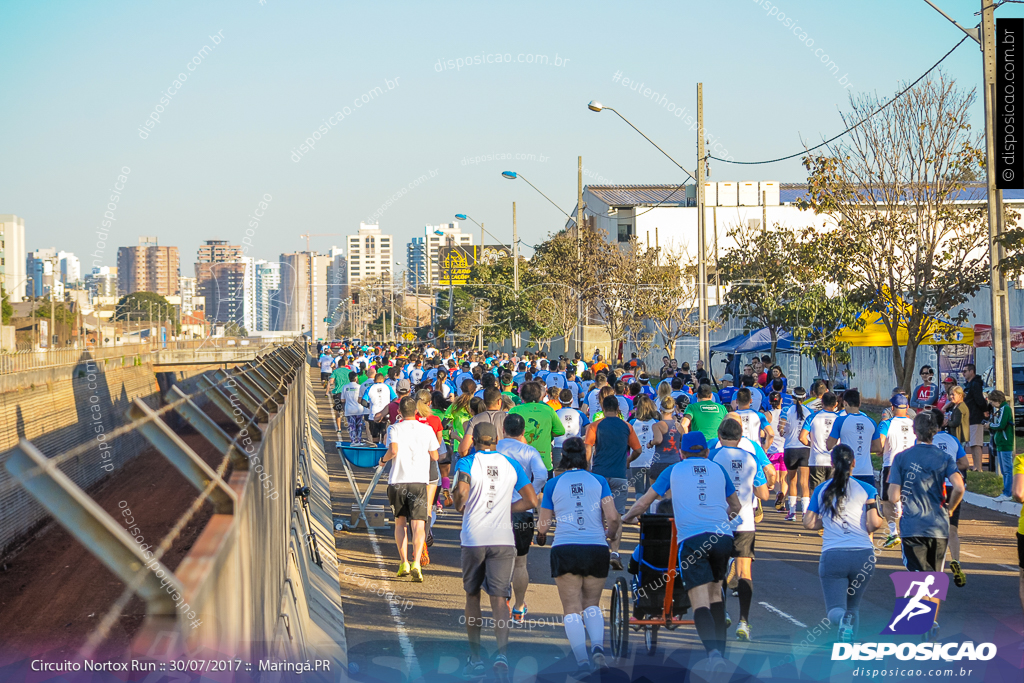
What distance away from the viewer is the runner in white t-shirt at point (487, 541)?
7141 mm

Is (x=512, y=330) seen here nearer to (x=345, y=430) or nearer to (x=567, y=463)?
(x=345, y=430)

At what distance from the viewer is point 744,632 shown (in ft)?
25.6

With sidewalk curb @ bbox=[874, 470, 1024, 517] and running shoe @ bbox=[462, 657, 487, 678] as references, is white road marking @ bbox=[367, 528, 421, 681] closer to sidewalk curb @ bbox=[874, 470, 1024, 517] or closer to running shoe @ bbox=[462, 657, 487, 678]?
running shoe @ bbox=[462, 657, 487, 678]

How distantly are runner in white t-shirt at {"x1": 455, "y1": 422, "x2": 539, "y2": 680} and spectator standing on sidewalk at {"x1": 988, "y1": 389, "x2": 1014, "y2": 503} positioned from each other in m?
9.33

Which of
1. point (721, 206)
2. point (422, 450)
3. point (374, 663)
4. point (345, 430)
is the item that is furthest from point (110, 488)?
point (721, 206)

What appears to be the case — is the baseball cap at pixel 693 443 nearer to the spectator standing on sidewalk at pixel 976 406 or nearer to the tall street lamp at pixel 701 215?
the spectator standing on sidewalk at pixel 976 406

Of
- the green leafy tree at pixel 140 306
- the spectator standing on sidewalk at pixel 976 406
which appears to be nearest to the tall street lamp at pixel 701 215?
the spectator standing on sidewalk at pixel 976 406

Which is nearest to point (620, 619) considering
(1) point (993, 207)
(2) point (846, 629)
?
(2) point (846, 629)

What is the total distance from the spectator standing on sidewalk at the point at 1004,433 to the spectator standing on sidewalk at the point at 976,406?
8.73ft

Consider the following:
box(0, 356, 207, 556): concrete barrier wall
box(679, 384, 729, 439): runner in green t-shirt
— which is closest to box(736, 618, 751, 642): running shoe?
box(679, 384, 729, 439): runner in green t-shirt

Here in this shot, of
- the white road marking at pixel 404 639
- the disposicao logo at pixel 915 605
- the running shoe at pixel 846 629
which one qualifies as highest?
the disposicao logo at pixel 915 605

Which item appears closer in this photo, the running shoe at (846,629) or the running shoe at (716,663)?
the running shoe at (716,663)

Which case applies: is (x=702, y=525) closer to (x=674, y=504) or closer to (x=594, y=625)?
(x=674, y=504)

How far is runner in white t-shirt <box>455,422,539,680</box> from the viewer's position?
714 centimetres
